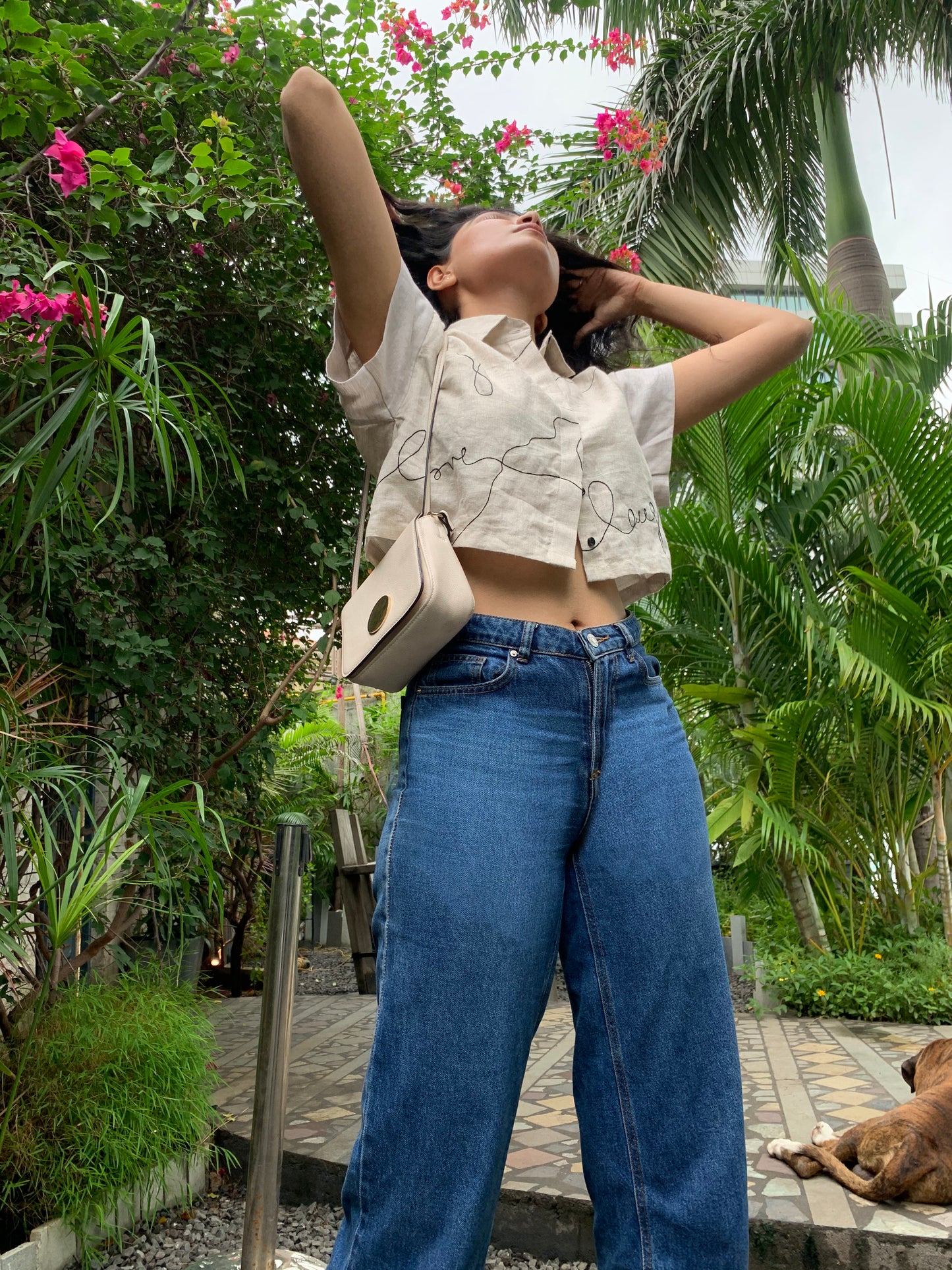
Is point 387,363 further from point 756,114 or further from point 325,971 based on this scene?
point 756,114

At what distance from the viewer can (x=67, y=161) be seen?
212cm

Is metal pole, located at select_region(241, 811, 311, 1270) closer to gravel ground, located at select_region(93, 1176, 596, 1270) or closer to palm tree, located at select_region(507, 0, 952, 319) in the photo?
gravel ground, located at select_region(93, 1176, 596, 1270)

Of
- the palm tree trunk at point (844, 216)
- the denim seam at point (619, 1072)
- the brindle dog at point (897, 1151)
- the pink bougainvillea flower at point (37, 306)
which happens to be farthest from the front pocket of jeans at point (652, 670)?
the palm tree trunk at point (844, 216)

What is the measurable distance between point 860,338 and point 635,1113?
4.96 metres

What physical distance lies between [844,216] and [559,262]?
727 cm

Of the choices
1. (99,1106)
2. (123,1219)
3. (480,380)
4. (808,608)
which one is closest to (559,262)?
(480,380)

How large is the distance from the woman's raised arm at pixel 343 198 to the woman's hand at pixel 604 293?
0.50 m

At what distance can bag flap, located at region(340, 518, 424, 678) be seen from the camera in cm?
98

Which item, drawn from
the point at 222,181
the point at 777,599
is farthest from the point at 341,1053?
the point at 222,181

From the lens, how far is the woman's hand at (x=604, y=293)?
1.50 meters

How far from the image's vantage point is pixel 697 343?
18.6ft

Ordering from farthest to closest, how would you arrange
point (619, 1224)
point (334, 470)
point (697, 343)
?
1. point (697, 343)
2. point (334, 470)
3. point (619, 1224)

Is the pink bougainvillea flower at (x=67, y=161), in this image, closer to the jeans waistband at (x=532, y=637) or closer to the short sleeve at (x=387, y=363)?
the short sleeve at (x=387, y=363)

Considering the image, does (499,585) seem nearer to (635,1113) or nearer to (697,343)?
(635,1113)
